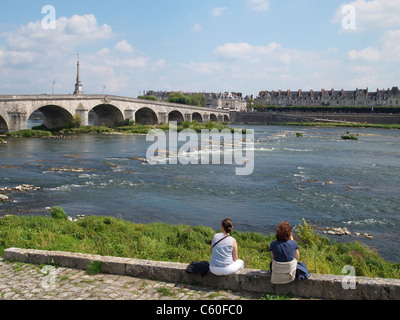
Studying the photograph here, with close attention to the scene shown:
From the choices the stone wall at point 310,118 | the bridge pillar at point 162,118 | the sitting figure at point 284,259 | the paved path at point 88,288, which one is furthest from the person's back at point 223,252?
the stone wall at point 310,118

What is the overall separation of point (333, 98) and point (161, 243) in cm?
15244

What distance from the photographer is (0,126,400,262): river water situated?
15969 mm

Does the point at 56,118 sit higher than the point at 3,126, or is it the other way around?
the point at 56,118

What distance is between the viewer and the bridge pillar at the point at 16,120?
46838 millimetres

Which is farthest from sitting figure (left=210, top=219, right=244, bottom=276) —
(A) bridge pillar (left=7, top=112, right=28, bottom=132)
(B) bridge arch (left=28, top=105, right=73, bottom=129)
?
(B) bridge arch (left=28, top=105, right=73, bottom=129)

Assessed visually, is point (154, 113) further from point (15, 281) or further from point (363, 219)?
point (15, 281)

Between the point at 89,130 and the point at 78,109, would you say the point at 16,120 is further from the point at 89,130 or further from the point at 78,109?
the point at 89,130

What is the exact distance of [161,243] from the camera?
10.7 m

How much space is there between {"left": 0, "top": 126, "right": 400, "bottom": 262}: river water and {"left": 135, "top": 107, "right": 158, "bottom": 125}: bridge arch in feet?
152

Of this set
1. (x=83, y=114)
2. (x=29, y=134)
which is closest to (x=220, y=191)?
(x=29, y=134)

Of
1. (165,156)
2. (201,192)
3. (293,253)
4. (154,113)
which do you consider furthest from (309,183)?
(154,113)

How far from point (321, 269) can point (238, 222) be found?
24.7ft

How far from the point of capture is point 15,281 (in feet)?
24.3

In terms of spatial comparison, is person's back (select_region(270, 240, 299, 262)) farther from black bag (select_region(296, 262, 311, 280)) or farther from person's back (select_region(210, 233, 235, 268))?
person's back (select_region(210, 233, 235, 268))
